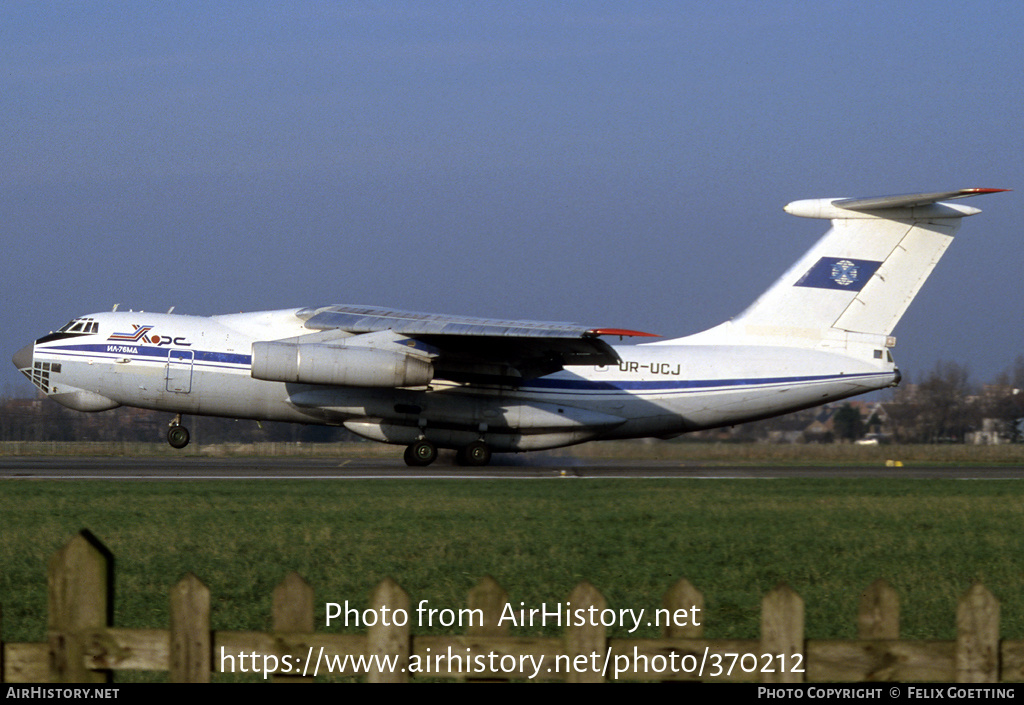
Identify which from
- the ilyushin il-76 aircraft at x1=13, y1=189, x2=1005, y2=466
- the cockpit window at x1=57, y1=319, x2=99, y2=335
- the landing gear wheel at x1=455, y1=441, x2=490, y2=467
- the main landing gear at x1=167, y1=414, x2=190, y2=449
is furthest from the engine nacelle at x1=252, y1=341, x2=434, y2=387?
the cockpit window at x1=57, y1=319, x2=99, y2=335

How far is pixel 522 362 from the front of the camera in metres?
25.2

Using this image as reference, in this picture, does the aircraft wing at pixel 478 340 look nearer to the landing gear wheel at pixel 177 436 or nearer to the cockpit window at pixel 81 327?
the landing gear wheel at pixel 177 436

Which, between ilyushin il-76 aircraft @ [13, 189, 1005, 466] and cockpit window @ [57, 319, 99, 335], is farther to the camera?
cockpit window @ [57, 319, 99, 335]

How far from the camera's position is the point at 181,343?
2466 centimetres

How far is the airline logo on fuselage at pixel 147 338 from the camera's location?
2469 centimetres

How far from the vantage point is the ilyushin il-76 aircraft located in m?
24.4

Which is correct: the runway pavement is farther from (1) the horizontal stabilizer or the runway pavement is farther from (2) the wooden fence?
(2) the wooden fence

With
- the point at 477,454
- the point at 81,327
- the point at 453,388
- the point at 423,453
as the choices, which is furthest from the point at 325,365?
the point at 81,327

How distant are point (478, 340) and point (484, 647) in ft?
67.6

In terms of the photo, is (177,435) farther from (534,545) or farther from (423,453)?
(534,545)

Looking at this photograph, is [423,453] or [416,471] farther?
[423,453]

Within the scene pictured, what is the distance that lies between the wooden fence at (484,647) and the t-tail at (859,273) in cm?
2322

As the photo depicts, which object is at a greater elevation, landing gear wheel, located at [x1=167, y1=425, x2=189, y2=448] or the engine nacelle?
the engine nacelle

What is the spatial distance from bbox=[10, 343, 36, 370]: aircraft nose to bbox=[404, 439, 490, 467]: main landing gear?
29.3 feet
